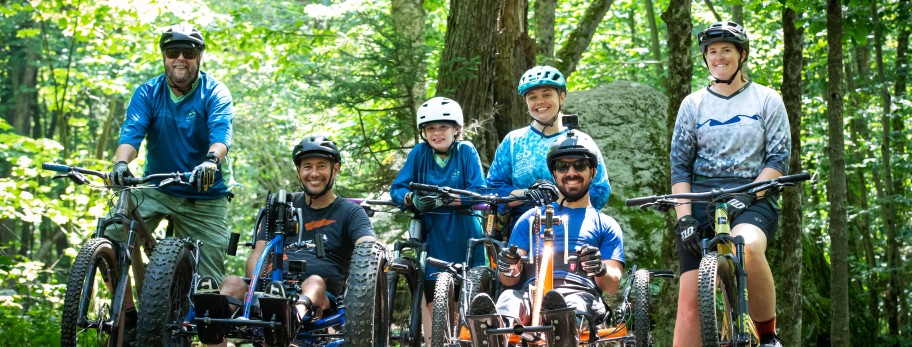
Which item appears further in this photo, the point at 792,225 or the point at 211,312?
the point at 792,225

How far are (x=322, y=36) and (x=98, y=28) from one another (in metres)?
3.89

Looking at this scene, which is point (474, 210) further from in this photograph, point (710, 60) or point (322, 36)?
point (322, 36)

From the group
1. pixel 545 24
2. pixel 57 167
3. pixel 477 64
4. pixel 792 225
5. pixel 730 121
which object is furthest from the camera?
pixel 545 24

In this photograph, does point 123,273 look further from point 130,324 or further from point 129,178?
point 129,178

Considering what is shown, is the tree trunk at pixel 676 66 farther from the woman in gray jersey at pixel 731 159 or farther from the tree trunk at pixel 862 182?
the tree trunk at pixel 862 182

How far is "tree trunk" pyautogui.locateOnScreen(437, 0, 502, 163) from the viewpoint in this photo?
35.5ft

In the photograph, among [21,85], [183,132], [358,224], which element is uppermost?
[21,85]

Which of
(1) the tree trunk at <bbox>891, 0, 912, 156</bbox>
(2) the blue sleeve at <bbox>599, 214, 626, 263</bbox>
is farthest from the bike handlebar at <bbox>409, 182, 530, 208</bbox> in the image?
(1) the tree trunk at <bbox>891, 0, 912, 156</bbox>

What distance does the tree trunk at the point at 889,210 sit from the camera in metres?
13.1

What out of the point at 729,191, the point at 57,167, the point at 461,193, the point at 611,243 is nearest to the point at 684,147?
the point at 729,191

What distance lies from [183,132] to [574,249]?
9.33 ft

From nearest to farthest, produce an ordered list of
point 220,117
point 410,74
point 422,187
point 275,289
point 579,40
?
point 275,289
point 220,117
point 422,187
point 410,74
point 579,40

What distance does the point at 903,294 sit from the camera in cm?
1478

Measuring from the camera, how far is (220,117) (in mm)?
6887
